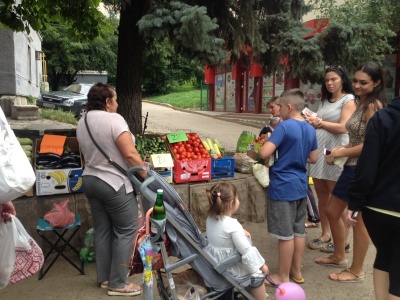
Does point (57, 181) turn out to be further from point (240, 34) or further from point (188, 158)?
point (240, 34)

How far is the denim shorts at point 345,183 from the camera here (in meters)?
3.71

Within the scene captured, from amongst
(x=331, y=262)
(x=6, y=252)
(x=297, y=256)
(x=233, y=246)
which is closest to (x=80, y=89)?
(x=331, y=262)

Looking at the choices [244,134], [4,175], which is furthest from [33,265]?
[244,134]

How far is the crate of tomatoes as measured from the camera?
15.9 ft

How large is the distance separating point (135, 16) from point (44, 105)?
38.2ft

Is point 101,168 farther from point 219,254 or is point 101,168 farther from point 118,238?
point 219,254

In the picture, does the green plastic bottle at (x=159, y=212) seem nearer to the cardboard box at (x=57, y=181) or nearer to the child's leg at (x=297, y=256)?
the child's leg at (x=297, y=256)

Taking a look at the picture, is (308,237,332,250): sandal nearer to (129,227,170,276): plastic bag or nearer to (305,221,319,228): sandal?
(305,221,319,228): sandal

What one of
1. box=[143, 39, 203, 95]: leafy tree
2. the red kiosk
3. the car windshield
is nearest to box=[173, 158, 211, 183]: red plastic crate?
the red kiosk

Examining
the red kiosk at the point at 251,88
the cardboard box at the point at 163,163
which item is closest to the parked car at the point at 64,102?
the red kiosk at the point at 251,88

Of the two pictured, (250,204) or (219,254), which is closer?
(219,254)

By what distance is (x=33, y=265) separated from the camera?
119 inches

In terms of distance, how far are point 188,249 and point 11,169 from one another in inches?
49.1

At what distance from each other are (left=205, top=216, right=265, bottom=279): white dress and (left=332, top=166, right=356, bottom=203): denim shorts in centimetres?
126
